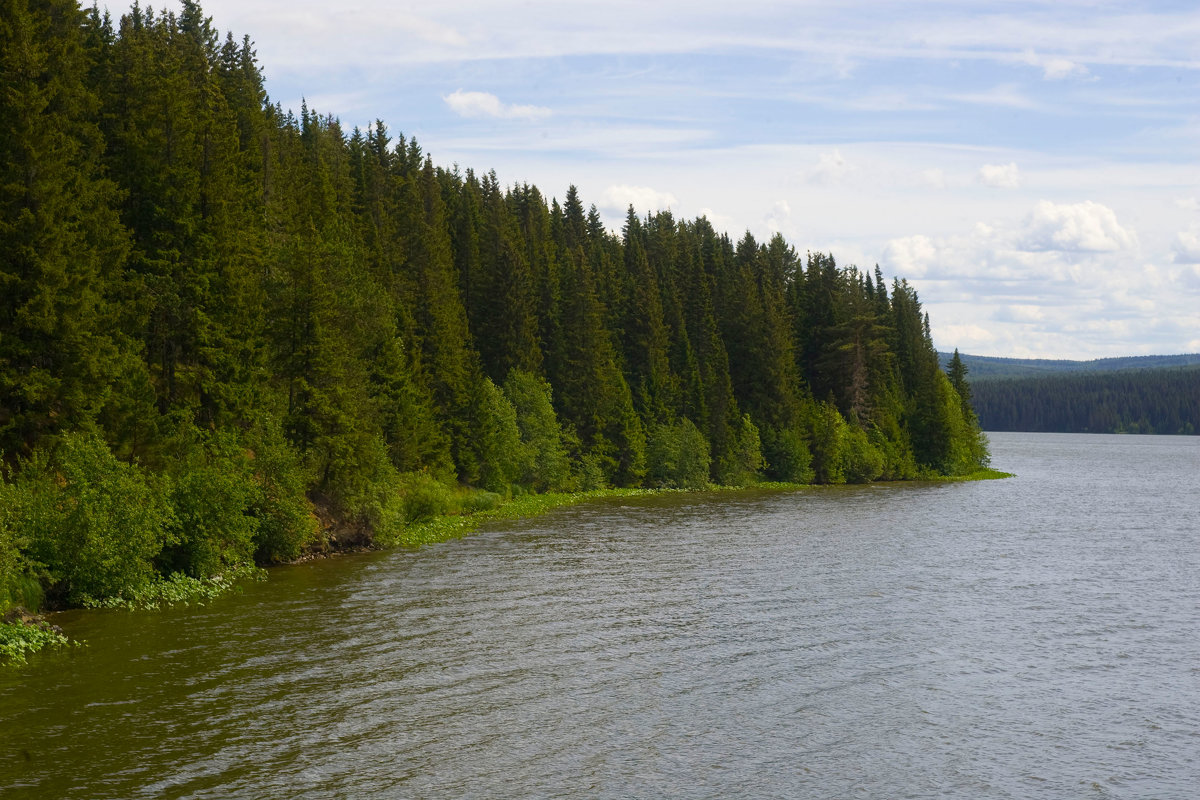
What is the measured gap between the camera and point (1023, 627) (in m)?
30.4

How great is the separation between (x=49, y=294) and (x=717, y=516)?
4039 cm

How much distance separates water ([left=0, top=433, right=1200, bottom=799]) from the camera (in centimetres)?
1752

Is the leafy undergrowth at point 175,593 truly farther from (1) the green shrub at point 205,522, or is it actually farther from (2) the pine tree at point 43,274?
(2) the pine tree at point 43,274

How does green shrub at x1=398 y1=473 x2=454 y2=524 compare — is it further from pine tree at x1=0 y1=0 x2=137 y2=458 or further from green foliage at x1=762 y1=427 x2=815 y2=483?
green foliage at x1=762 y1=427 x2=815 y2=483

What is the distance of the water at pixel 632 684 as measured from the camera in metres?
17.5

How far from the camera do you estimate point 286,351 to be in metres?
46.2

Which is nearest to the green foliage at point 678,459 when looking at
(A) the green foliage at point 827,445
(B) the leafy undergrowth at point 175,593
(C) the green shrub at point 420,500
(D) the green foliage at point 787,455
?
(D) the green foliage at point 787,455

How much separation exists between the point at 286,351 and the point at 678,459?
155 feet

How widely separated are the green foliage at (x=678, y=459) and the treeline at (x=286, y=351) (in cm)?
28

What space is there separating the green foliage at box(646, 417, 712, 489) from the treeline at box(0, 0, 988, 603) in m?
0.28

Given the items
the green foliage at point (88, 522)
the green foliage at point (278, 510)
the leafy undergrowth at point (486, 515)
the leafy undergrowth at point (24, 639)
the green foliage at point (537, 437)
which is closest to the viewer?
the leafy undergrowth at point (24, 639)

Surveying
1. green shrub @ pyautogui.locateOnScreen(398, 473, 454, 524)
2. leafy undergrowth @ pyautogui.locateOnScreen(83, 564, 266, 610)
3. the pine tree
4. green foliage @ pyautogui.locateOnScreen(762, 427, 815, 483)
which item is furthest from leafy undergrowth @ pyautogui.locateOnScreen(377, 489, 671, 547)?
green foliage @ pyautogui.locateOnScreen(762, 427, 815, 483)

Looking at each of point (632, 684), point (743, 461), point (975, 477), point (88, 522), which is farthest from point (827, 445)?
point (88, 522)

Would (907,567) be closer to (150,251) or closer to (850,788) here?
(850,788)
